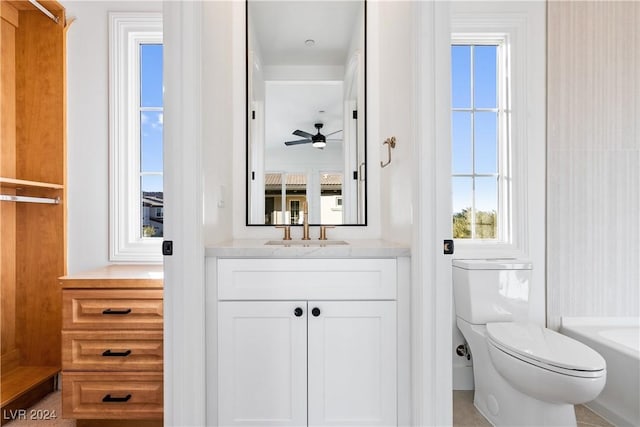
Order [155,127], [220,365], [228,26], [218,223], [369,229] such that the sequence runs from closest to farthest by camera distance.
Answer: [220,365]
[218,223]
[228,26]
[369,229]
[155,127]

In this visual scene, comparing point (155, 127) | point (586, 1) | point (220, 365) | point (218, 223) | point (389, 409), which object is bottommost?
point (389, 409)

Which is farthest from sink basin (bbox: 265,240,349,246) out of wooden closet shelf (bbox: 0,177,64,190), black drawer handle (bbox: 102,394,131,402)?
wooden closet shelf (bbox: 0,177,64,190)

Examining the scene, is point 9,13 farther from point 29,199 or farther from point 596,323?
point 596,323

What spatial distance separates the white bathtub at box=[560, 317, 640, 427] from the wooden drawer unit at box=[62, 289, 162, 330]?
223cm

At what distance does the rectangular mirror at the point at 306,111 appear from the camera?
6.92 ft

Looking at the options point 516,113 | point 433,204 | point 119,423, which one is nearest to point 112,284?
point 119,423

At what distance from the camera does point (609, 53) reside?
212 cm

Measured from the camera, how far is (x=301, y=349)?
1.44 meters

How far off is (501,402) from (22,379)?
2.54m

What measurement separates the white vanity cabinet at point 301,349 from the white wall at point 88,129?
3.98 feet

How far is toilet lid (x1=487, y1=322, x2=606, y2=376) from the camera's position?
4.68 ft

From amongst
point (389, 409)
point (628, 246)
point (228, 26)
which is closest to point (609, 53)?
point (628, 246)

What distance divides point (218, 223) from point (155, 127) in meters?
0.99

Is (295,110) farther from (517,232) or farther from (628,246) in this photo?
(628,246)
